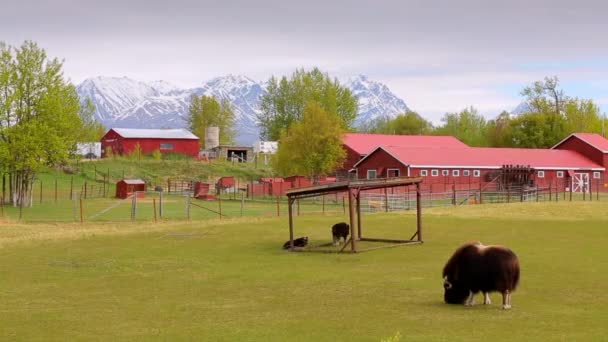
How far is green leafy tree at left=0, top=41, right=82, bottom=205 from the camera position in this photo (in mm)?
60875

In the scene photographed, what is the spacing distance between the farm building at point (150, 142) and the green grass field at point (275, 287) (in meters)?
75.7

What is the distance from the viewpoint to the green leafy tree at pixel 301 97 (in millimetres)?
126938

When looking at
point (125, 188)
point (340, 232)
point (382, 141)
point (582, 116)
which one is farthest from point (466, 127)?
point (340, 232)

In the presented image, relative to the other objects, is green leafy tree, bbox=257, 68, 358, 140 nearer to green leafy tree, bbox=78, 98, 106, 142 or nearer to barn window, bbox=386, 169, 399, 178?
green leafy tree, bbox=78, 98, 106, 142

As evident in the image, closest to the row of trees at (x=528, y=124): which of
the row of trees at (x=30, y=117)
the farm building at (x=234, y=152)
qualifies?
the farm building at (x=234, y=152)

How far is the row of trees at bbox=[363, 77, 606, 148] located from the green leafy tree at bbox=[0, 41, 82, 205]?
231 ft

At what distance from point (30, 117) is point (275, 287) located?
49220 millimetres

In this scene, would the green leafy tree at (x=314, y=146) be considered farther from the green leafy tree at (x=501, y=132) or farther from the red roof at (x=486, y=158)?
the green leafy tree at (x=501, y=132)

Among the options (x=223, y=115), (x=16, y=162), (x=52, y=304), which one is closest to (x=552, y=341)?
(x=52, y=304)

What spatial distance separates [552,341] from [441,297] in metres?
4.94

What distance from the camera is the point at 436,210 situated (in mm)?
48188

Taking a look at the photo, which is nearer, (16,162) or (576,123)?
(16,162)

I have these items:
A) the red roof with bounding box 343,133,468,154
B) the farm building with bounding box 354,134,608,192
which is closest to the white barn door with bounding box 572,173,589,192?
the farm building with bounding box 354,134,608,192

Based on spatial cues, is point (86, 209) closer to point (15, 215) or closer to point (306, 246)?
point (15, 215)
